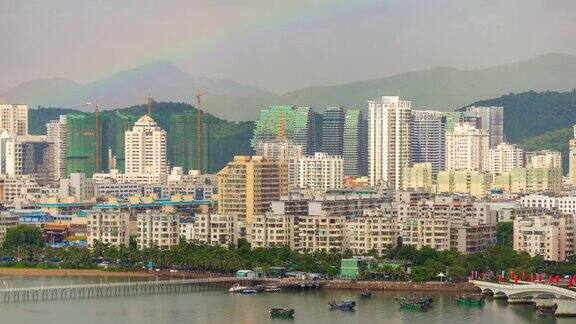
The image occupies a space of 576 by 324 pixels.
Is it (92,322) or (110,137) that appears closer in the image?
(92,322)

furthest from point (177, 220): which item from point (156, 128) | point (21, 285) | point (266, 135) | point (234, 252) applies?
point (266, 135)

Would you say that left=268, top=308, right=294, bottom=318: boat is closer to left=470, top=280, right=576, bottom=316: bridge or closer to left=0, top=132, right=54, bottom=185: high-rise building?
left=470, top=280, right=576, bottom=316: bridge

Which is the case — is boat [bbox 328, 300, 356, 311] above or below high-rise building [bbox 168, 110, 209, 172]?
below

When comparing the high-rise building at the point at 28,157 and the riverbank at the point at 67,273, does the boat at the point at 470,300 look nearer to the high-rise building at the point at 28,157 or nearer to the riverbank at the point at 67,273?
the riverbank at the point at 67,273

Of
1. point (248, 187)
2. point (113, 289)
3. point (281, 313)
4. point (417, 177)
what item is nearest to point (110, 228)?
point (248, 187)

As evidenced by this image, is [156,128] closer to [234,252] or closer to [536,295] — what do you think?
[234,252]

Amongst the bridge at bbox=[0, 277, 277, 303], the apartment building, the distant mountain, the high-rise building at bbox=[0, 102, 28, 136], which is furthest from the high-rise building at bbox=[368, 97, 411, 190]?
the bridge at bbox=[0, 277, 277, 303]
